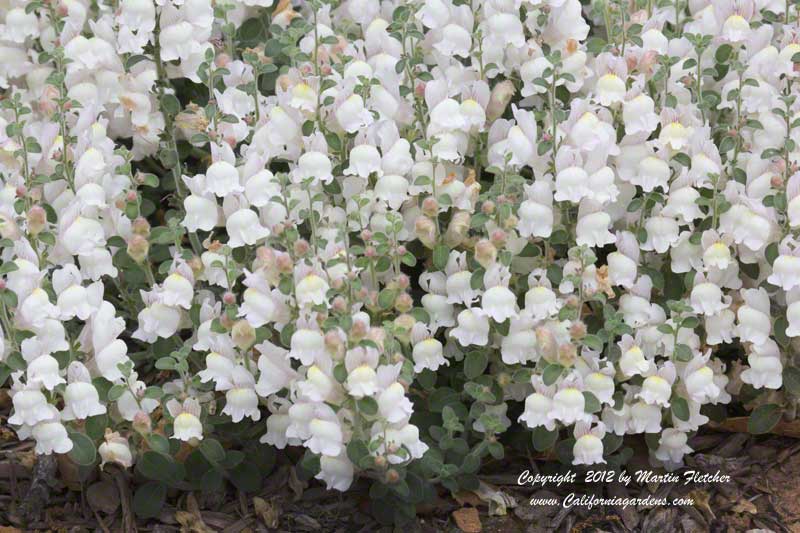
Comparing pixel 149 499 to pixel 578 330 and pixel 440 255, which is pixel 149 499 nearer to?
pixel 440 255

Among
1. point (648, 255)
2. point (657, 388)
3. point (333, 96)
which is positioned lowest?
point (657, 388)

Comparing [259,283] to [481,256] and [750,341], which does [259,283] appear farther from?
[750,341]

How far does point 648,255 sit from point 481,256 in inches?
20.9

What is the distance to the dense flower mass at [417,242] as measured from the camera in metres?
2.64

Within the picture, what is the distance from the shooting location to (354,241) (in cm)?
310

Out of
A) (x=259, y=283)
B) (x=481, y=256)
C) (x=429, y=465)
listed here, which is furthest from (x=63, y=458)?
(x=481, y=256)

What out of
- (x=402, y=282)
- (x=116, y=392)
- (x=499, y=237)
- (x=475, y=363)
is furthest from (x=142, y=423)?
(x=499, y=237)

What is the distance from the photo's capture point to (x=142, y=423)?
2613 millimetres

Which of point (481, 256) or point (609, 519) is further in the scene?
point (609, 519)

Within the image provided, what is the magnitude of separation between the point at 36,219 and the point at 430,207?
90 cm

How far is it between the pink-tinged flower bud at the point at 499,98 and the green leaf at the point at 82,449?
4.16 feet

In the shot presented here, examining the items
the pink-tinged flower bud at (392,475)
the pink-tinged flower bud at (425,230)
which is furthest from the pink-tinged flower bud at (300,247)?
the pink-tinged flower bud at (392,475)

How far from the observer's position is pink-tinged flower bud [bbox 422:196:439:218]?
2768 mm

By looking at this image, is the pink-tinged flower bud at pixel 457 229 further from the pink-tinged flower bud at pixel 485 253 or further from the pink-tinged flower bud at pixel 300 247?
the pink-tinged flower bud at pixel 300 247
